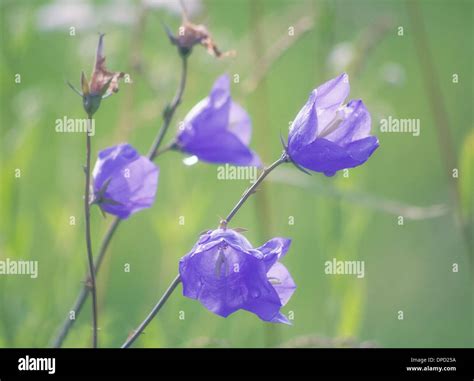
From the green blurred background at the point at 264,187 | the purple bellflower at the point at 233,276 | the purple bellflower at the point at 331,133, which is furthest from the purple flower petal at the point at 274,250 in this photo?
the green blurred background at the point at 264,187

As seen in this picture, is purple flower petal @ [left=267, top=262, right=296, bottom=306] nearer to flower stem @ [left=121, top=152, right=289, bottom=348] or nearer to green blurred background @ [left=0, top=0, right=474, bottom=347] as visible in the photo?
flower stem @ [left=121, top=152, right=289, bottom=348]

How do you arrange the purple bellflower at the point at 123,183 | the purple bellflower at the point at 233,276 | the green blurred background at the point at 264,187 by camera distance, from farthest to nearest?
1. the green blurred background at the point at 264,187
2. the purple bellflower at the point at 123,183
3. the purple bellflower at the point at 233,276

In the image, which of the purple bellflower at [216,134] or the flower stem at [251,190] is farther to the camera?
the purple bellflower at [216,134]

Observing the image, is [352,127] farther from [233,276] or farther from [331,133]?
[233,276]

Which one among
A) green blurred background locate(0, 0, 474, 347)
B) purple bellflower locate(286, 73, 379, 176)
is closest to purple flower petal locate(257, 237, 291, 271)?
purple bellflower locate(286, 73, 379, 176)

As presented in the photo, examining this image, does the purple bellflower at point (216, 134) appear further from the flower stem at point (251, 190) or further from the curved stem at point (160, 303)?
the curved stem at point (160, 303)
